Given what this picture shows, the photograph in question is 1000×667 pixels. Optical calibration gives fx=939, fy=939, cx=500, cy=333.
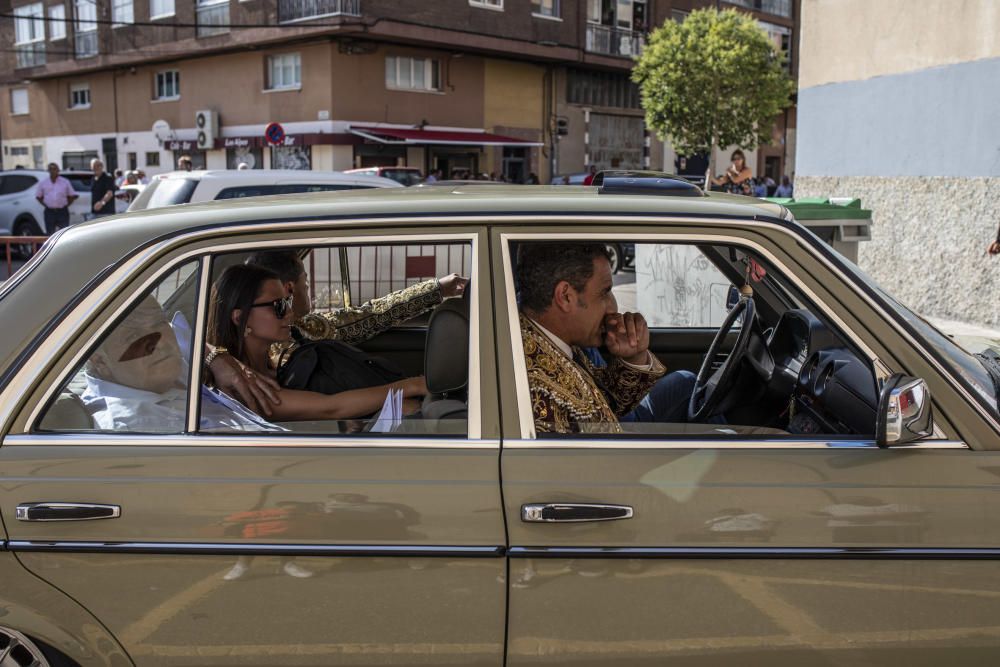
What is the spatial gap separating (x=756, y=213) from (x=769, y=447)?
22.4 inches

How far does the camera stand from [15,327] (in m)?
2.21

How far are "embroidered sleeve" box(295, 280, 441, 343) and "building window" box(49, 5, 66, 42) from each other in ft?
125

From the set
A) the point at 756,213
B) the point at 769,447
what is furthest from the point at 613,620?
the point at 756,213

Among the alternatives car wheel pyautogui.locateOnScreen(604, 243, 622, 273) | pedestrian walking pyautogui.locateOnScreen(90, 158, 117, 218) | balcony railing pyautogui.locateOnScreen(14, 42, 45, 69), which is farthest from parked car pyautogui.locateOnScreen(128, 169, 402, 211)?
balcony railing pyautogui.locateOnScreen(14, 42, 45, 69)

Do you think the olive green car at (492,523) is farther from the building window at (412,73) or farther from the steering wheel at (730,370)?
the building window at (412,73)

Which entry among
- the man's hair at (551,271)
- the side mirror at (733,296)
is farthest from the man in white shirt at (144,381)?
the side mirror at (733,296)

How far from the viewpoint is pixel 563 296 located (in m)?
2.75

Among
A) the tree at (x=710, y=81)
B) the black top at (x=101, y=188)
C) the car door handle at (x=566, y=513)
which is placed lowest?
the car door handle at (x=566, y=513)

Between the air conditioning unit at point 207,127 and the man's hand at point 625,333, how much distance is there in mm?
29808

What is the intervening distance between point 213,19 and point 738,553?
32.2 metres

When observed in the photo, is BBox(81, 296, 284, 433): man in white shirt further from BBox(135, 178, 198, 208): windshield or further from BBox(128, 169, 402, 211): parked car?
BBox(135, 178, 198, 208): windshield

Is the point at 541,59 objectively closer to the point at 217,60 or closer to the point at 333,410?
the point at 217,60

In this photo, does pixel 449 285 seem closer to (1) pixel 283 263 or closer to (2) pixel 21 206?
(1) pixel 283 263

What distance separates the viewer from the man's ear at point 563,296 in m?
2.74
